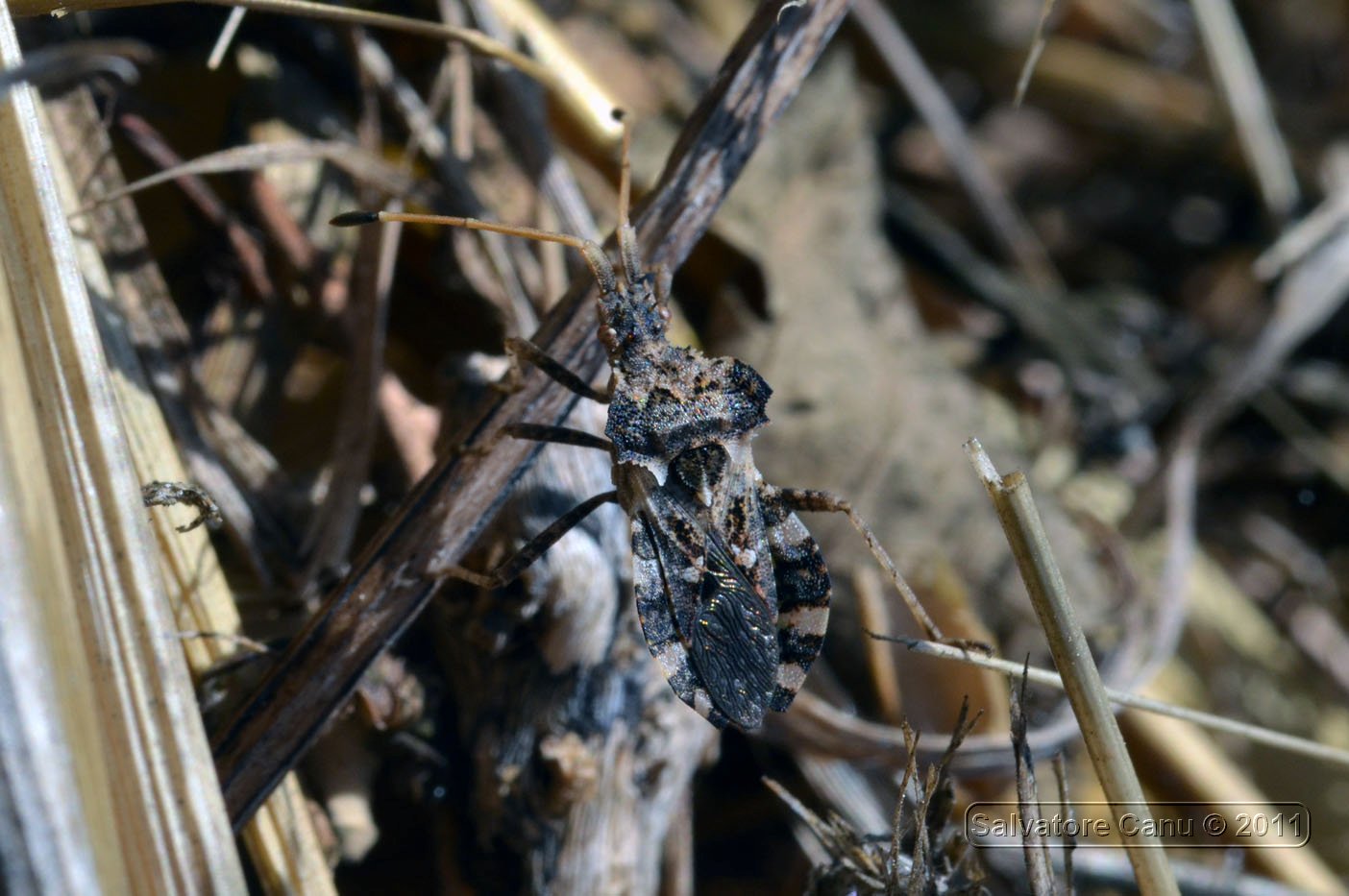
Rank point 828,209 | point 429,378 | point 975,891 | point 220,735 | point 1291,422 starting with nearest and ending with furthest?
1. point 975,891
2. point 220,735
3. point 429,378
4. point 828,209
5. point 1291,422

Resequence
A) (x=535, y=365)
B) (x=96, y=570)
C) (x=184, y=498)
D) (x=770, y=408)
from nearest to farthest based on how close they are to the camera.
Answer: (x=96, y=570) < (x=184, y=498) < (x=535, y=365) < (x=770, y=408)

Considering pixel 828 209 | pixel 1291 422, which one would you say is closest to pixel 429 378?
pixel 828 209

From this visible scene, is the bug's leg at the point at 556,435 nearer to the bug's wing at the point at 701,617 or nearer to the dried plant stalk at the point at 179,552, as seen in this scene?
the bug's wing at the point at 701,617

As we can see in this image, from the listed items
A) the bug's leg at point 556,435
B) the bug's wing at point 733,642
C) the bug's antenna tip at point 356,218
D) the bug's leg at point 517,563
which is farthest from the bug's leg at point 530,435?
the bug's antenna tip at point 356,218

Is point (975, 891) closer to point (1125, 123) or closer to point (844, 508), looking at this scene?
point (844, 508)

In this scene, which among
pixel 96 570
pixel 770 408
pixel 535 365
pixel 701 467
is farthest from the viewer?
pixel 770 408

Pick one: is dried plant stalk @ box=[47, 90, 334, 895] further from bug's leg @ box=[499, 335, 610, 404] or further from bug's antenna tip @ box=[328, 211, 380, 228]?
bug's leg @ box=[499, 335, 610, 404]

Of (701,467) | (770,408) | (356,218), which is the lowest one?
(701,467)

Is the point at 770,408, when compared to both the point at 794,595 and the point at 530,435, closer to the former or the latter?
the point at 794,595

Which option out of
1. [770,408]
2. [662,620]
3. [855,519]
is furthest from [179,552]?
[770,408]
